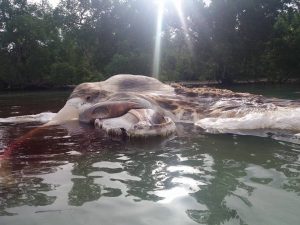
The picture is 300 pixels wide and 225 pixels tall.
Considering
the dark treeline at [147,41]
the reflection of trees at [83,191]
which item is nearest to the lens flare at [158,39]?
the dark treeline at [147,41]

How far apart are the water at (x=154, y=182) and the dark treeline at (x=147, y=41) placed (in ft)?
92.2

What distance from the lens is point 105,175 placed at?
4473 millimetres

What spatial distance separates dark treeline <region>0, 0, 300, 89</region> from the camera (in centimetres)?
3388

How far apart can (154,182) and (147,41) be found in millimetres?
39500

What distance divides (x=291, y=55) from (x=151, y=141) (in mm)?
27879

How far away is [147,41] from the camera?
42.6 meters

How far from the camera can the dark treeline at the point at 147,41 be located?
3388 centimetres

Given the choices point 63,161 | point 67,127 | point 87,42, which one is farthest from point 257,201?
point 87,42

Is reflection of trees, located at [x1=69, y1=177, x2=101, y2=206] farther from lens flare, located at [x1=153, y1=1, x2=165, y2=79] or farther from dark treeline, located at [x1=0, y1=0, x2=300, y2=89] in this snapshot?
lens flare, located at [x1=153, y1=1, x2=165, y2=79]

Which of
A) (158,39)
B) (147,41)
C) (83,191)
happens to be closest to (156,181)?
(83,191)

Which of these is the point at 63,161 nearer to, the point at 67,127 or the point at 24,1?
the point at 67,127

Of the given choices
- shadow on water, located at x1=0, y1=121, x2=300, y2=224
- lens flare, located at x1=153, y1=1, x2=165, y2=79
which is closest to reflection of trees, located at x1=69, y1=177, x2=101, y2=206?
shadow on water, located at x1=0, y1=121, x2=300, y2=224

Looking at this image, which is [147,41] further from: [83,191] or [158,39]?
[83,191]

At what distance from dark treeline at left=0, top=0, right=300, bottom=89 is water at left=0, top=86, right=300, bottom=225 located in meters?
28.1
